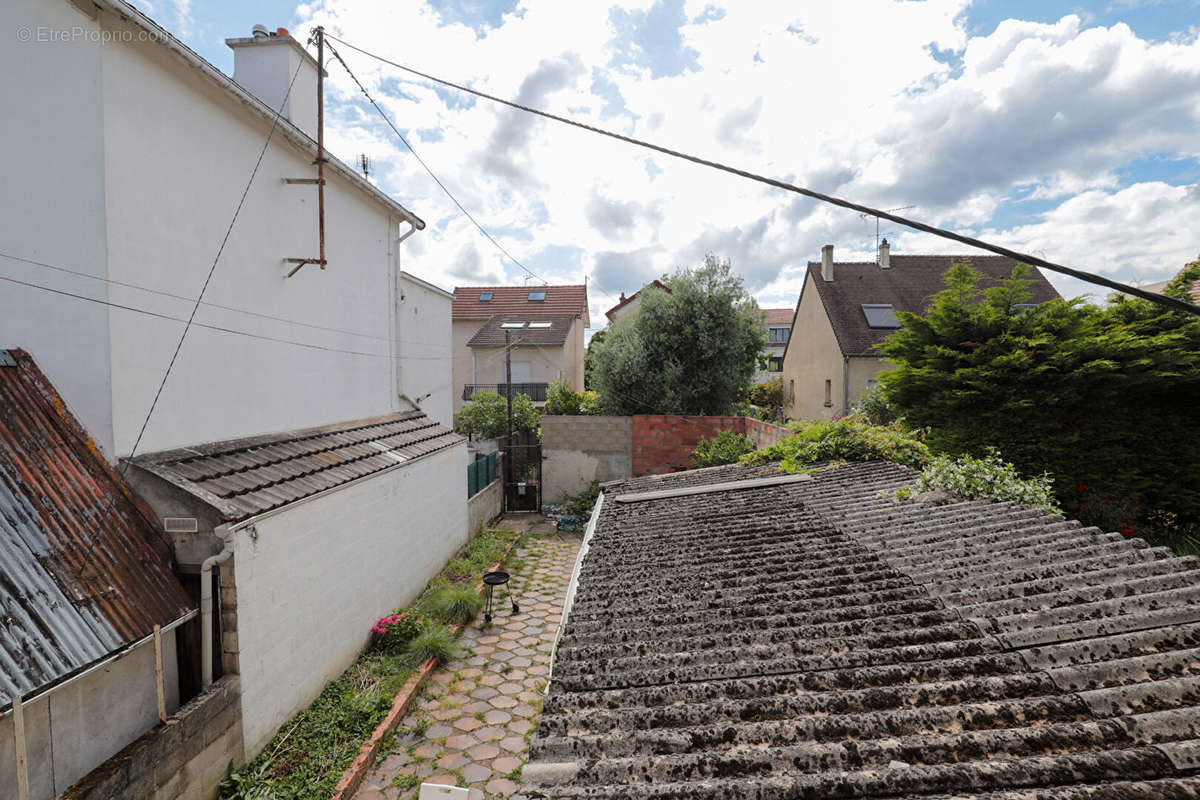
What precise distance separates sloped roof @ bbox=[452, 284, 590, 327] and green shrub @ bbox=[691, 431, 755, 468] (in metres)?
15.4

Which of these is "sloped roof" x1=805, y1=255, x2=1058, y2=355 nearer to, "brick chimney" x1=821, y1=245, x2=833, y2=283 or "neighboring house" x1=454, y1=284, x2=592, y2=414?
"brick chimney" x1=821, y1=245, x2=833, y2=283

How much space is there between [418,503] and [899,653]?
8026 millimetres

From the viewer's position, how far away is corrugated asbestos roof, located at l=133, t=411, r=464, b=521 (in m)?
5.05

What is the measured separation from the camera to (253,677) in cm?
499

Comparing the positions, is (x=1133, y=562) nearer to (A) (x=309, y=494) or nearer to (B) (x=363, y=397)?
(A) (x=309, y=494)

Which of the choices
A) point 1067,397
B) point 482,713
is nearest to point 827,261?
point 1067,397

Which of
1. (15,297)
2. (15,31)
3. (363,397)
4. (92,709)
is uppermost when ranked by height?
(15,31)

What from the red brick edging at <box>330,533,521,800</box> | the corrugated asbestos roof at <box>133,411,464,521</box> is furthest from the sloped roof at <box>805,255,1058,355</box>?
the red brick edging at <box>330,533,521,800</box>

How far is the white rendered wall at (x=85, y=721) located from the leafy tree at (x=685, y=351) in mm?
11955

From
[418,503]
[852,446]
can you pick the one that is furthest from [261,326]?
[852,446]

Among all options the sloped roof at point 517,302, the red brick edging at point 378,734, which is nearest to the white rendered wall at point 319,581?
the red brick edging at point 378,734

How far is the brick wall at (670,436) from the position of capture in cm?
1422

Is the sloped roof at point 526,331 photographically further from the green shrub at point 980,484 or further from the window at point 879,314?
the green shrub at point 980,484

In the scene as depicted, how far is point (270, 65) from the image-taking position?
27.1 ft
